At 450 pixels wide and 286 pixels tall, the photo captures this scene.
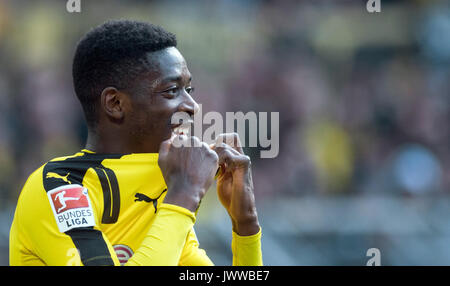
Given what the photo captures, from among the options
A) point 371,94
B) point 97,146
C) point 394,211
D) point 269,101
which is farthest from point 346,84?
point 97,146

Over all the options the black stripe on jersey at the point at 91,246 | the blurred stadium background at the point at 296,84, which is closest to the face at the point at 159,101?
the black stripe on jersey at the point at 91,246

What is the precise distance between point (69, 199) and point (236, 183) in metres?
0.70

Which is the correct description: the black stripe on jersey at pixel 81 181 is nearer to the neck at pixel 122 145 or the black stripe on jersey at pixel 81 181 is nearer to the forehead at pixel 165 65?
the neck at pixel 122 145

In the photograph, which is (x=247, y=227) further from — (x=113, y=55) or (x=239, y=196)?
(x=113, y=55)

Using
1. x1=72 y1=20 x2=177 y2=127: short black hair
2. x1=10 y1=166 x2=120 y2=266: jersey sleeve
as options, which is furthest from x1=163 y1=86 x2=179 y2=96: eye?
x1=10 y1=166 x2=120 y2=266: jersey sleeve

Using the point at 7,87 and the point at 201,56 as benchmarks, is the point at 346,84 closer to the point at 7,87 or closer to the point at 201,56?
the point at 201,56

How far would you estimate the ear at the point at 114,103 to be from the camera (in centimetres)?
224

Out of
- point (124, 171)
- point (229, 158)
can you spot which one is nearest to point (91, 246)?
point (124, 171)

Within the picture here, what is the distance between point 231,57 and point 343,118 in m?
1.67

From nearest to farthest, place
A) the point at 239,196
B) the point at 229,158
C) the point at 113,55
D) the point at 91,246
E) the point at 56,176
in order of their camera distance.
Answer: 1. the point at 91,246
2. the point at 56,176
3. the point at 113,55
4. the point at 229,158
5. the point at 239,196

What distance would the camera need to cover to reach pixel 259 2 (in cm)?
873

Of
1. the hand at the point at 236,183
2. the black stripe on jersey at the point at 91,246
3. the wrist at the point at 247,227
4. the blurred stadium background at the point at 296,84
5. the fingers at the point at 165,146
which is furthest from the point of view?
the blurred stadium background at the point at 296,84

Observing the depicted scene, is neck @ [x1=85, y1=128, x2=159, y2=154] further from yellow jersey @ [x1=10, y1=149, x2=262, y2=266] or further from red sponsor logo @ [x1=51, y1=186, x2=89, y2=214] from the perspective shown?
red sponsor logo @ [x1=51, y1=186, x2=89, y2=214]

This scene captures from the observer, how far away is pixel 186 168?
83.6 inches
